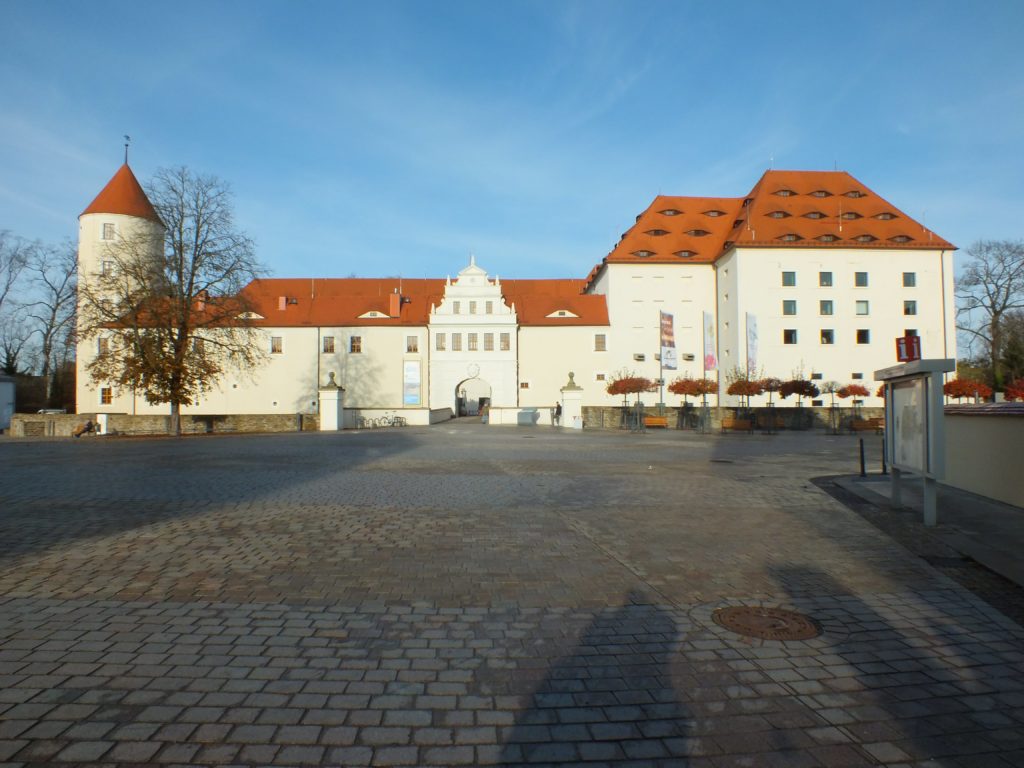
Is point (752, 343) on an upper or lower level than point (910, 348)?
upper

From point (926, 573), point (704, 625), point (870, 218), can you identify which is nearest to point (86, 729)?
point (704, 625)

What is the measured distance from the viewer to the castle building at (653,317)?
57.6 meters

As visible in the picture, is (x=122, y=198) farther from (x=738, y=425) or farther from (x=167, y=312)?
(x=738, y=425)

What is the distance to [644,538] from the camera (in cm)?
802

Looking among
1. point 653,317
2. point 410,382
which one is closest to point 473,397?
point 410,382

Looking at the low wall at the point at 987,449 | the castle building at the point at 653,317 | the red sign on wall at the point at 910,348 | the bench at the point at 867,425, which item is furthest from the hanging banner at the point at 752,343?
the red sign on wall at the point at 910,348

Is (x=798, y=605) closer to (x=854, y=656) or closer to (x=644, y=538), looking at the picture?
(x=854, y=656)

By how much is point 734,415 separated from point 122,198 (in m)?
48.7

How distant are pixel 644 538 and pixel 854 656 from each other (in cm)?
372

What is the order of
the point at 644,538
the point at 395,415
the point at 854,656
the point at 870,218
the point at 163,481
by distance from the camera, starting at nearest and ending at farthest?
the point at 854,656 → the point at 644,538 → the point at 163,481 → the point at 395,415 → the point at 870,218

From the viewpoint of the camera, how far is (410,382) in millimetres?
62219

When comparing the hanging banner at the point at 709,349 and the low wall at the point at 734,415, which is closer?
the low wall at the point at 734,415

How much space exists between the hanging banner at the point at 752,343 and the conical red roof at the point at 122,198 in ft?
157

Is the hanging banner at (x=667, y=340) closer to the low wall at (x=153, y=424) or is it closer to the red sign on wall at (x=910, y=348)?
the low wall at (x=153, y=424)
